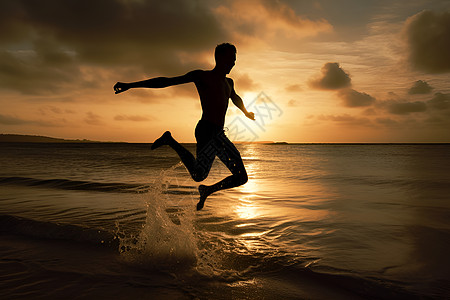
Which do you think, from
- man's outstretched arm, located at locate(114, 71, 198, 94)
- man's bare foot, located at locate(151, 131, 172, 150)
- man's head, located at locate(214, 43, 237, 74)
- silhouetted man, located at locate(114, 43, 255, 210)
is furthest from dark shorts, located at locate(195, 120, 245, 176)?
man's head, located at locate(214, 43, 237, 74)

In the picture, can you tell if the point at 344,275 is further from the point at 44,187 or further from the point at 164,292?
the point at 44,187

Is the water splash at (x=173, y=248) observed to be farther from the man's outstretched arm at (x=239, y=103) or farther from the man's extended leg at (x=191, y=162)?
the man's outstretched arm at (x=239, y=103)

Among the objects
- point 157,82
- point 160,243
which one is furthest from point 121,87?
point 160,243

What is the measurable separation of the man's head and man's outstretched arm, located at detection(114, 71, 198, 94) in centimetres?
38

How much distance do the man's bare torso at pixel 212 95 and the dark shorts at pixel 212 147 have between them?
115 millimetres

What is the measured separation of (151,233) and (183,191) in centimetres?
733

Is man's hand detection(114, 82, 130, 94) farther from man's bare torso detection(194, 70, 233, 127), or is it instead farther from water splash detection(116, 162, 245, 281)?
water splash detection(116, 162, 245, 281)

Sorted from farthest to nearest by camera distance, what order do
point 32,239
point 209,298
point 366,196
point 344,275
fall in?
1. point 366,196
2. point 32,239
3. point 344,275
4. point 209,298

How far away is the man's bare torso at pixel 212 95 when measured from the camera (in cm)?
438

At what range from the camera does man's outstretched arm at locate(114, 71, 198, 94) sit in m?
4.09

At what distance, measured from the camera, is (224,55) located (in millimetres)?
4406

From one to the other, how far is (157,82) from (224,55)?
1022mm

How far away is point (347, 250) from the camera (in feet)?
17.1

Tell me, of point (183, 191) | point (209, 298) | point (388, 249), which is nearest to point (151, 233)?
point (209, 298)
